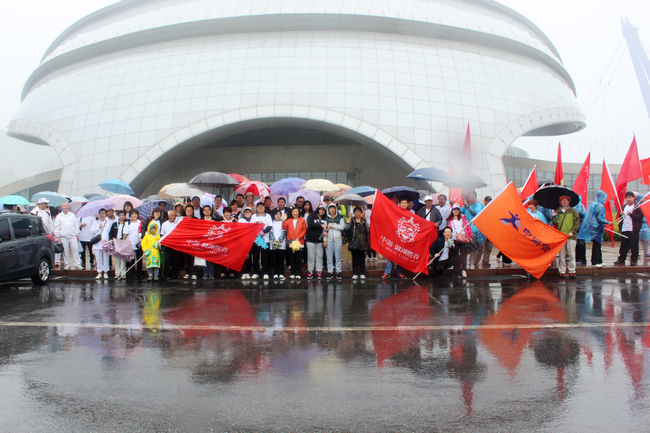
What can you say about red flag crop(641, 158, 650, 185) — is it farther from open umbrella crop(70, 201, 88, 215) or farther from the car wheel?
open umbrella crop(70, 201, 88, 215)

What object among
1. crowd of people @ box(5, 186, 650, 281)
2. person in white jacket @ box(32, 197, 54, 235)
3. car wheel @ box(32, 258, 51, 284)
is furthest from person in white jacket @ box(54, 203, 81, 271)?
car wheel @ box(32, 258, 51, 284)

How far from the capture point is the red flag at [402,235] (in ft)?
36.3

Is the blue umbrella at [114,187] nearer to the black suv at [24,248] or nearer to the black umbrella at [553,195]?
the black suv at [24,248]

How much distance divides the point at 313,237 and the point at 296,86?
16.2 metres

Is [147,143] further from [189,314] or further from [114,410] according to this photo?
[114,410]

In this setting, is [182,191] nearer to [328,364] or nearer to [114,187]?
[114,187]

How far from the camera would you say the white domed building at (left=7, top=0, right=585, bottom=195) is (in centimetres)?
2545

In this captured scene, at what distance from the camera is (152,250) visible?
35.8 feet

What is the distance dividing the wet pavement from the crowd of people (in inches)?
115

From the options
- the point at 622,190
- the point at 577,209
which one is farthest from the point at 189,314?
the point at 622,190

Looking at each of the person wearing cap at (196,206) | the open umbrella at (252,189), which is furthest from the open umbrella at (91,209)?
the open umbrella at (252,189)

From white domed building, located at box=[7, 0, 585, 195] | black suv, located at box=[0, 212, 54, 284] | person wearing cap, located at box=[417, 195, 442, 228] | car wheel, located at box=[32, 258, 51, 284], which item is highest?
white domed building, located at box=[7, 0, 585, 195]

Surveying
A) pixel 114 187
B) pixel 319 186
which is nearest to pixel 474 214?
pixel 319 186

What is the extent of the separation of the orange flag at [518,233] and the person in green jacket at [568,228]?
0.29m
